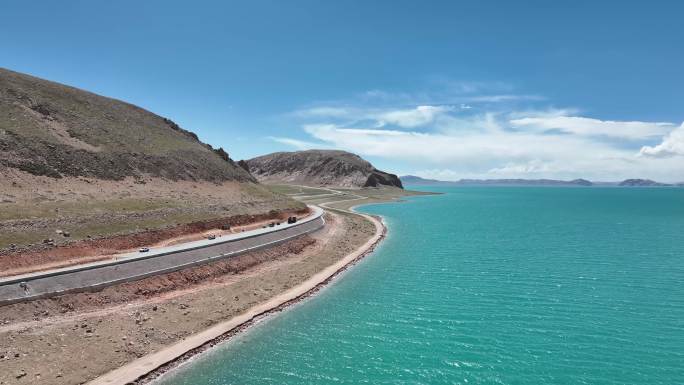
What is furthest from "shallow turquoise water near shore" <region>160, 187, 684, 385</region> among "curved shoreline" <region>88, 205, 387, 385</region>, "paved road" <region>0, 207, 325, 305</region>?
"paved road" <region>0, 207, 325, 305</region>

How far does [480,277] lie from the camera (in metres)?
45.3

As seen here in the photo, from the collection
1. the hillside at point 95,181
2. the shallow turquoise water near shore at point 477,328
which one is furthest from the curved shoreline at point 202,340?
the hillside at point 95,181

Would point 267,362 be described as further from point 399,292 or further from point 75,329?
point 399,292

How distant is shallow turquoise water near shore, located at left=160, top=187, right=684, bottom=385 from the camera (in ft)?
78.3

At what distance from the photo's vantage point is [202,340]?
28328 mm

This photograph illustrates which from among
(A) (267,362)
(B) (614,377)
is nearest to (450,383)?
(B) (614,377)

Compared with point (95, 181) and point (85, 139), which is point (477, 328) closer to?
point (95, 181)

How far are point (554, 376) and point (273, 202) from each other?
222 feet

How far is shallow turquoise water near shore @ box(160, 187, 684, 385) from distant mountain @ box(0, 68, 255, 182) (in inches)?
1729

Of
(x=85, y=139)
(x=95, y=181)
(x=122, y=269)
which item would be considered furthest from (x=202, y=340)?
(x=85, y=139)

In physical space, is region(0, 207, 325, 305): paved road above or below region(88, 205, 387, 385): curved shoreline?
above

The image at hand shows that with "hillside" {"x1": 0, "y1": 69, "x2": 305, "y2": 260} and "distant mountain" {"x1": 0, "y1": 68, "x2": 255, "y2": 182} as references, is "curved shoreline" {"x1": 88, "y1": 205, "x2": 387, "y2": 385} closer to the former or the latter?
"hillside" {"x1": 0, "y1": 69, "x2": 305, "y2": 260}

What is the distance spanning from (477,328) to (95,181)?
56.2 metres

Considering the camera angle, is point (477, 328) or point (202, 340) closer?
point (202, 340)
